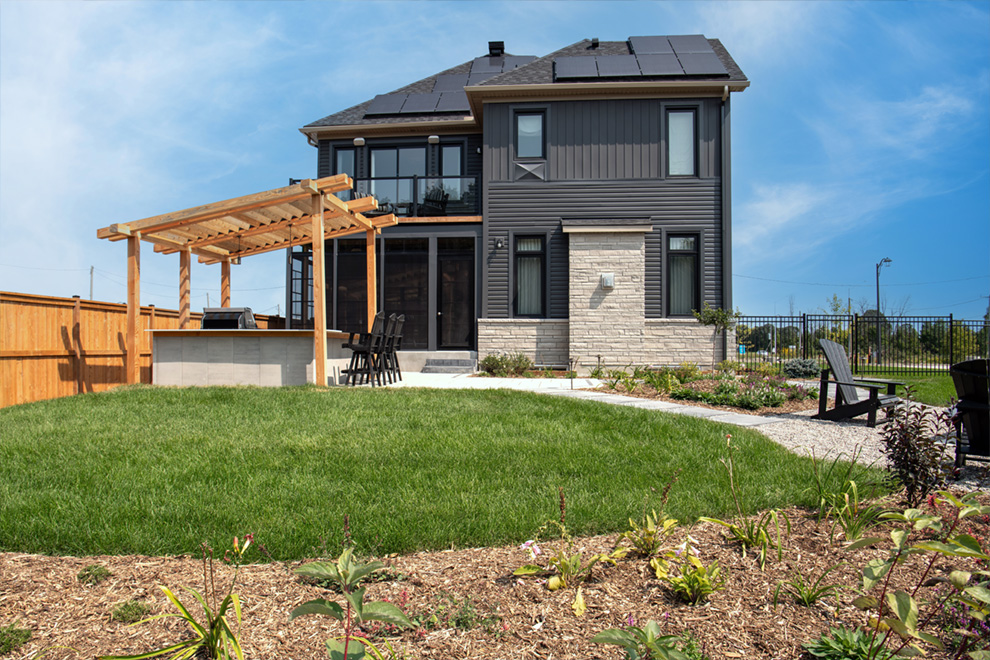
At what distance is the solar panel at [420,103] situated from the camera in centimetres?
1590

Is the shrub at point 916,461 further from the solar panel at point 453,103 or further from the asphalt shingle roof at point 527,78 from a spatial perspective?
the solar panel at point 453,103

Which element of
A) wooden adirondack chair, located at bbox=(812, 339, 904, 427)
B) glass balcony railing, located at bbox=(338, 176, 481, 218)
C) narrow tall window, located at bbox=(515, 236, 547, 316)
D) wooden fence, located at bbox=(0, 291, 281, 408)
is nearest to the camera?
wooden adirondack chair, located at bbox=(812, 339, 904, 427)

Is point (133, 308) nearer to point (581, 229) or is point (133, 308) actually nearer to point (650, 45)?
point (581, 229)

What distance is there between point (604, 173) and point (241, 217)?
27.1 feet

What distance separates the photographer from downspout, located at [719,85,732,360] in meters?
13.3

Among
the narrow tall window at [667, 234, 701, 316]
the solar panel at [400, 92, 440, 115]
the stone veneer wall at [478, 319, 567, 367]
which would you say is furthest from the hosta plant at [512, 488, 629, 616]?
the solar panel at [400, 92, 440, 115]

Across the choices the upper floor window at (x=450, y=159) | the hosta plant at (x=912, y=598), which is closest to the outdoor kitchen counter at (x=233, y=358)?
the upper floor window at (x=450, y=159)

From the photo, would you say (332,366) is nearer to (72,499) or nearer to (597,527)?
(72,499)

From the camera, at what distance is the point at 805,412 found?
291 inches

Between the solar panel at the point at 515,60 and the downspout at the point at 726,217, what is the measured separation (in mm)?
7358

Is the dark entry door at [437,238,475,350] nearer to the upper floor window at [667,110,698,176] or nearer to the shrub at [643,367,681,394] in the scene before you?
the upper floor window at [667,110,698,176]

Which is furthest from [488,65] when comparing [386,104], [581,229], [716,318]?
[716,318]

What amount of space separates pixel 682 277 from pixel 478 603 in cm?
1264

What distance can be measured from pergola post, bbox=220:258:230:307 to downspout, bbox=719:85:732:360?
11613 millimetres
